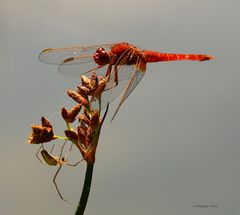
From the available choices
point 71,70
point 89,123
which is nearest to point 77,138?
point 89,123

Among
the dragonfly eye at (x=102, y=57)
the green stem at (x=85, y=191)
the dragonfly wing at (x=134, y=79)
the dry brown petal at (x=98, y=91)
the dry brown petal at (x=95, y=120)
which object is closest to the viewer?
the green stem at (x=85, y=191)

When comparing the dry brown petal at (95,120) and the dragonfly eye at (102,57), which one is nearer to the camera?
the dry brown petal at (95,120)

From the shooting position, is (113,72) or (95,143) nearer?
(95,143)

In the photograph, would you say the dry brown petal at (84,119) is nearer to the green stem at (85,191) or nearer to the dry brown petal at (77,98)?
the dry brown petal at (77,98)

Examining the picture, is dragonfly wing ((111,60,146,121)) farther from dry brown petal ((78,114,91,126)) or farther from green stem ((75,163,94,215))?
green stem ((75,163,94,215))

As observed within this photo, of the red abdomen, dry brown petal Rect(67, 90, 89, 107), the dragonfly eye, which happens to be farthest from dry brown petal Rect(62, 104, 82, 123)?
the red abdomen

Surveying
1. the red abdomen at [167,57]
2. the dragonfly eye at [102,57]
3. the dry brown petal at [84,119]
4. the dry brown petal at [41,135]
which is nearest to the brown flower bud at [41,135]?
the dry brown petal at [41,135]

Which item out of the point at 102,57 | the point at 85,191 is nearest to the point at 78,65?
the point at 102,57

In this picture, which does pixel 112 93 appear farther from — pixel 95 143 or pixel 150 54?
pixel 95 143
